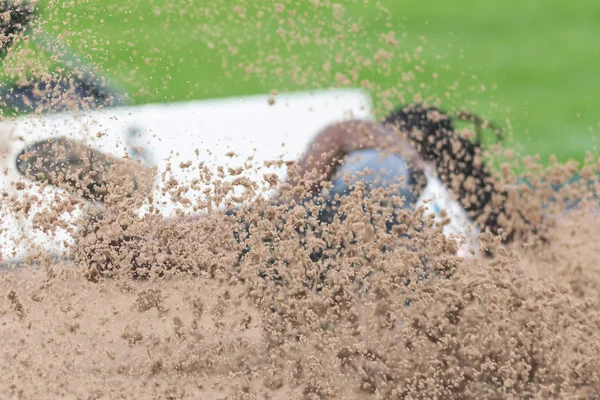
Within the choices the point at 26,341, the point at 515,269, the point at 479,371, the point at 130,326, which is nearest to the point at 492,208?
the point at 515,269

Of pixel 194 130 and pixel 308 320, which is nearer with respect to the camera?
pixel 308 320

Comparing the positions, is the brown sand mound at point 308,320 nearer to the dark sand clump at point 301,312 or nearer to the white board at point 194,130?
the dark sand clump at point 301,312

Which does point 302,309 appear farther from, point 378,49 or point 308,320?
point 378,49

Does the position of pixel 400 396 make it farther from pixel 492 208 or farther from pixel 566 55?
pixel 566 55

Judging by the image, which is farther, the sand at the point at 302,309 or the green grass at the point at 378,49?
the green grass at the point at 378,49

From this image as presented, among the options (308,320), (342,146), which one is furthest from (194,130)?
(308,320)

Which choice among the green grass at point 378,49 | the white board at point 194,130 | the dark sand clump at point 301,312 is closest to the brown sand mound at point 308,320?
the dark sand clump at point 301,312

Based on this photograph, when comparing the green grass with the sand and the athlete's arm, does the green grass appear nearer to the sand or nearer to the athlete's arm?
the athlete's arm
